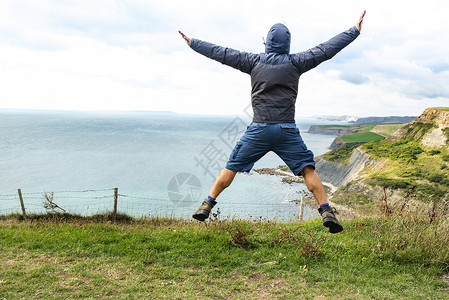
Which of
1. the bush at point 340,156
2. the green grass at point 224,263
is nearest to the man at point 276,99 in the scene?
the green grass at point 224,263

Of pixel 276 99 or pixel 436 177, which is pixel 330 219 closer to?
pixel 276 99

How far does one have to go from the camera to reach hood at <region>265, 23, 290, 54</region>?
3.70m

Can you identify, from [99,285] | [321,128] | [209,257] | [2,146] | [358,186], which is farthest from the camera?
[321,128]

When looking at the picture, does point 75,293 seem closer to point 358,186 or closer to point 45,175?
point 358,186

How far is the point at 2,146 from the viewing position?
294ft

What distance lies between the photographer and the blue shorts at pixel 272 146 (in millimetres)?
3609

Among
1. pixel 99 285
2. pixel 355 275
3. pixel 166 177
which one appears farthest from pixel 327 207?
pixel 166 177

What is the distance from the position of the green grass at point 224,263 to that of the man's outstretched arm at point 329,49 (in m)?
2.66

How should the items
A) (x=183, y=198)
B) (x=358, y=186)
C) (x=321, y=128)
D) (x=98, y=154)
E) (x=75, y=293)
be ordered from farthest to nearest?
(x=321, y=128), (x=98, y=154), (x=183, y=198), (x=358, y=186), (x=75, y=293)

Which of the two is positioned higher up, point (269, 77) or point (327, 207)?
point (269, 77)

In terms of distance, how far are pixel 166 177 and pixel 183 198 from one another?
10223 millimetres

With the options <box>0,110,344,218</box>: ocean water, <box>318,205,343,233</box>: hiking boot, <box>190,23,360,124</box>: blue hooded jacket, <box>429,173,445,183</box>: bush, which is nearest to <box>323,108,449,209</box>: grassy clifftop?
<box>429,173,445,183</box>: bush

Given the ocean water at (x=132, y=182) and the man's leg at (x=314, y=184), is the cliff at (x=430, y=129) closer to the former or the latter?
the ocean water at (x=132, y=182)

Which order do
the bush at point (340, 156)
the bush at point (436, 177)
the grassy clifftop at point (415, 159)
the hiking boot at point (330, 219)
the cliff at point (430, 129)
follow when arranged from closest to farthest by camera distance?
the hiking boot at point (330, 219) → the grassy clifftop at point (415, 159) → the bush at point (436, 177) → the cliff at point (430, 129) → the bush at point (340, 156)
